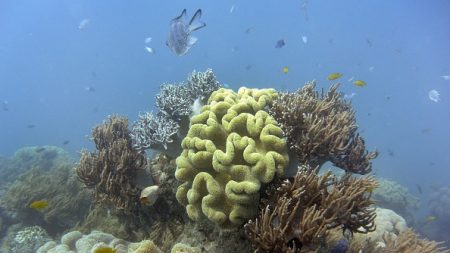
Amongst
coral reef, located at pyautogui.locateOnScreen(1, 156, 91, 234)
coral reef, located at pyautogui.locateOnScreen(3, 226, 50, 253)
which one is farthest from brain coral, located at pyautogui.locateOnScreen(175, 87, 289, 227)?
coral reef, located at pyautogui.locateOnScreen(1, 156, 91, 234)

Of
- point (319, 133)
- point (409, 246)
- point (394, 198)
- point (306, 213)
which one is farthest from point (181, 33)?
point (394, 198)

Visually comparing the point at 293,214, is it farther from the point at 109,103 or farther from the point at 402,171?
the point at 109,103

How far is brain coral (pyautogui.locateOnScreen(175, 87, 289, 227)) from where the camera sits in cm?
428

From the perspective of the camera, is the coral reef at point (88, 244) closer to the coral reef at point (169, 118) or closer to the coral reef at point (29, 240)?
the coral reef at point (169, 118)

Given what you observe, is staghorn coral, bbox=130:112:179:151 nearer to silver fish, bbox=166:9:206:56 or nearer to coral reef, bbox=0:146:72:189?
silver fish, bbox=166:9:206:56

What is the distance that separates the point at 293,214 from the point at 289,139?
1426 mm

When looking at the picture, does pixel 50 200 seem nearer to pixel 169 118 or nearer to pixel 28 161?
pixel 169 118

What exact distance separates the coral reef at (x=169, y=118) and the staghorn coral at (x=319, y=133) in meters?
1.45

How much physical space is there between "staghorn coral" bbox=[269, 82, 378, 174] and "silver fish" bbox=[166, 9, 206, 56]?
7.18ft

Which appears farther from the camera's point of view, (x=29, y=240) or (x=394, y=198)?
(x=394, y=198)

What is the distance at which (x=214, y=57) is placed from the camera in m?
141

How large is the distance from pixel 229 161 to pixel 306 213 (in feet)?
3.69

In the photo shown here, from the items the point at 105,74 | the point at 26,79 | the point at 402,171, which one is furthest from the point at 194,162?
the point at 26,79

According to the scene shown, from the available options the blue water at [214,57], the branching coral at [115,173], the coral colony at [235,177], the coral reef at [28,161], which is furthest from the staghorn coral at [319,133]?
the blue water at [214,57]
